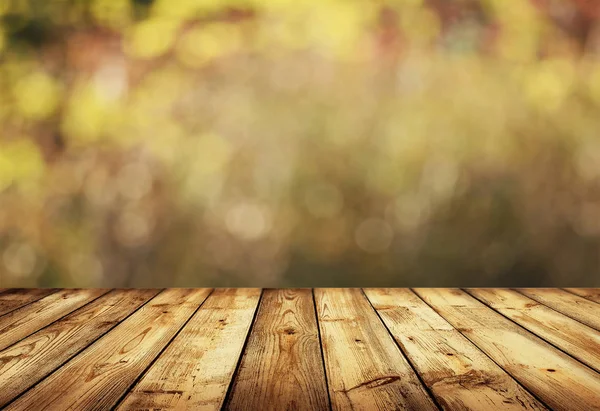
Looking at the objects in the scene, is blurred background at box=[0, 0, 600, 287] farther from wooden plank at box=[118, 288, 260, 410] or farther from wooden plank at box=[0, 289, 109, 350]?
Result: wooden plank at box=[118, 288, 260, 410]

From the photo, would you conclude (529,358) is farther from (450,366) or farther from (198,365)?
(198,365)

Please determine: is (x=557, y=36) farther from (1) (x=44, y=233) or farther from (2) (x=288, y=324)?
(1) (x=44, y=233)

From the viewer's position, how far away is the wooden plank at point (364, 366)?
3.25 ft

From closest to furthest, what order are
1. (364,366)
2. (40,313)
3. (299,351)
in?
(364,366) < (299,351) < (40,313)

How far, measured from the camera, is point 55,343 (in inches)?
53.4

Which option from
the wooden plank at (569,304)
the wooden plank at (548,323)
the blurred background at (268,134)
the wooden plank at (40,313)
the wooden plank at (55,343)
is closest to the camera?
the wooden plank at (55,343)

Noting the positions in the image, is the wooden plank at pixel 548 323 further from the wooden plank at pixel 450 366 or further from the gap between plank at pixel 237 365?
the gap between plank at pixel 237 365

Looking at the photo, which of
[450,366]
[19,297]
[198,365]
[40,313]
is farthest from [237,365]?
[19,297]

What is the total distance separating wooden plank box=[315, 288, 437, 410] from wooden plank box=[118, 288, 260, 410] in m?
0.19

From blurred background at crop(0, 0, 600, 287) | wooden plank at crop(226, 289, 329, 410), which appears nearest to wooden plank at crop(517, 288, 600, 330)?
blurred background at crop(0, 0, 600, 287)

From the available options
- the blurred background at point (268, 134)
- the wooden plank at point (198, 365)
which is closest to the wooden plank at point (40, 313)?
the blurred background at point (268, 134)

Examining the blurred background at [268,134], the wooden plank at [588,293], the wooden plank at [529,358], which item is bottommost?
the wooden plank at [529,358]

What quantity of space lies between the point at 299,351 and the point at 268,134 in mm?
1037

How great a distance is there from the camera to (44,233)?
7.11ft
